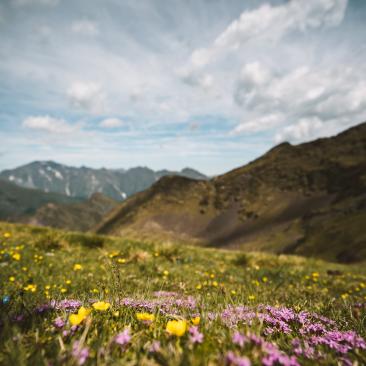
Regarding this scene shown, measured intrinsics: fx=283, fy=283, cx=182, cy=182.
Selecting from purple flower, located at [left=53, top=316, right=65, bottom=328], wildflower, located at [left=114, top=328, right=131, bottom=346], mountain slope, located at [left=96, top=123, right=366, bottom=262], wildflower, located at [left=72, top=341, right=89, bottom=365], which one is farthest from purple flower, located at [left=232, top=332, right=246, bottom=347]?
mountain slope, located at [left=96, top=123, right=366, bottom=262]

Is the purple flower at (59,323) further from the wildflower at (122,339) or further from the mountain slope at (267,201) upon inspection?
the mountain slope at (267,201)

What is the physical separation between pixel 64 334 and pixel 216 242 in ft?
373

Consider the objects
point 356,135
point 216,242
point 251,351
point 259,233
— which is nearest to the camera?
point 251,351

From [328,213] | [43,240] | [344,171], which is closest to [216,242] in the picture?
[328,213]

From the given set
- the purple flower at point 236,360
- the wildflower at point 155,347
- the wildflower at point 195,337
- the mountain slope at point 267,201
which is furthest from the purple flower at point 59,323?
the mountain slope at point 267,201

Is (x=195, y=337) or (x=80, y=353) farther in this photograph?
(x=195, y=337)

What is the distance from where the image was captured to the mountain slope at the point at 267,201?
9019 centimetres

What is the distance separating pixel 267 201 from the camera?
127938 millimetres

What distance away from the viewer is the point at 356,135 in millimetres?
123312

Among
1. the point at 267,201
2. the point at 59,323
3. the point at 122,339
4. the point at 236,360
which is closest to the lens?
the point at 236,360

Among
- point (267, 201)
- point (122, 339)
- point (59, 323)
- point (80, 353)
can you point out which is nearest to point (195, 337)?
point (122, 339)

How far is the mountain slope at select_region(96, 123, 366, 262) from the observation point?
296 feet

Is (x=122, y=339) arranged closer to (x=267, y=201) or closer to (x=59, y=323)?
(x=59, y=323)

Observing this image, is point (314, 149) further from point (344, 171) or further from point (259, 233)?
point (259, 233)
